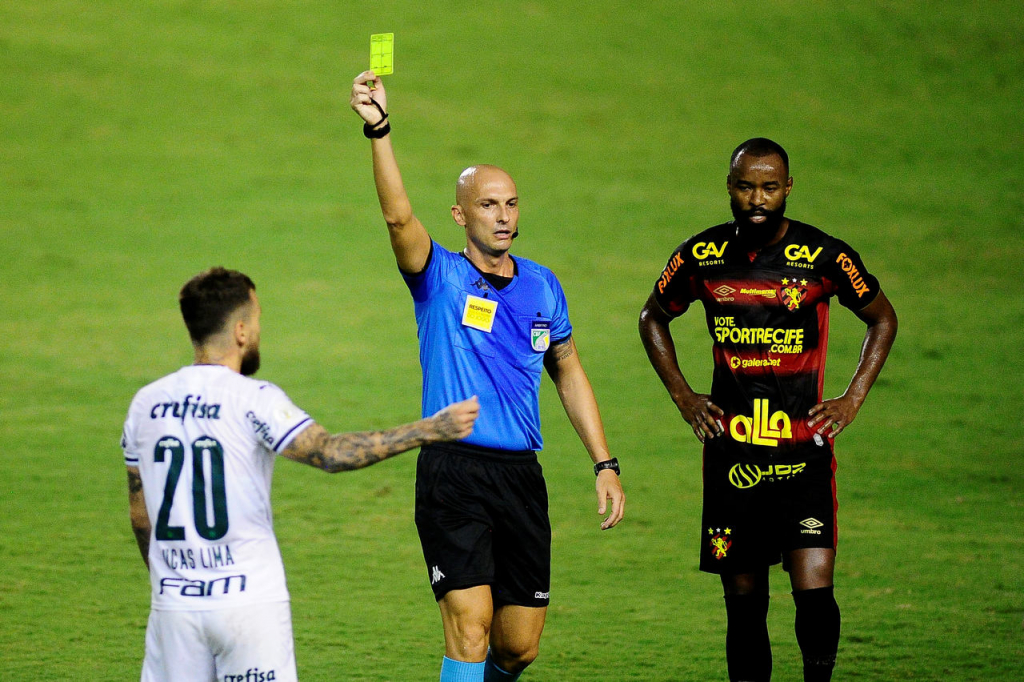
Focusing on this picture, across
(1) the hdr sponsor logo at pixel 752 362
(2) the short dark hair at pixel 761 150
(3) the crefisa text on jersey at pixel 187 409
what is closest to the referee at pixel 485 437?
(1) the hdr sponsor logo at pixel 752 362

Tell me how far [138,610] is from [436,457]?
2.83m

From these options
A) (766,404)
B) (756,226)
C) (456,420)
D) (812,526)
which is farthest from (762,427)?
(456,420)

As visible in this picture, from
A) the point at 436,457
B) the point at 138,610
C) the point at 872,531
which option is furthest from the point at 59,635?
the point at 872,531

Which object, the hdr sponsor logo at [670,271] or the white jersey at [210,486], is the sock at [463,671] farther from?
the hdr sponsor logo at [670,271]

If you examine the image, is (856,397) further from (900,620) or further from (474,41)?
(474,41)

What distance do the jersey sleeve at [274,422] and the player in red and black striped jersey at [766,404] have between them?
1.98 metres

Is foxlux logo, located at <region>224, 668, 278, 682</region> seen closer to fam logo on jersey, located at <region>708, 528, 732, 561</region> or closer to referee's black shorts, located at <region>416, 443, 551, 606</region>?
referee's black shorts, located at <region>416, 443, 551, 606</region>

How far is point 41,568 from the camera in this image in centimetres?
725

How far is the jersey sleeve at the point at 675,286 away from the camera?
5.06 meters

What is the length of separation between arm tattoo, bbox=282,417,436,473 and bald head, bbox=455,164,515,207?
4.61 feet

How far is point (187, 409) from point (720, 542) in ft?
7.37

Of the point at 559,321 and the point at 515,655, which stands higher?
the point at 559,321

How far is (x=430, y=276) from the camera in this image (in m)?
4.56

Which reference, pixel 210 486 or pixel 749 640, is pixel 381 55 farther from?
pixel 749 640
